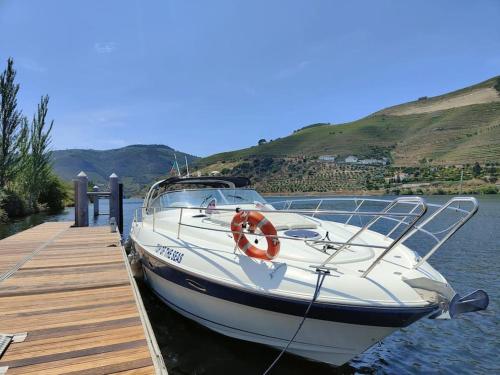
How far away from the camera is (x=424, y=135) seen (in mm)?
117062

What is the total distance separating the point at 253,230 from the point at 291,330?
146 centimetres

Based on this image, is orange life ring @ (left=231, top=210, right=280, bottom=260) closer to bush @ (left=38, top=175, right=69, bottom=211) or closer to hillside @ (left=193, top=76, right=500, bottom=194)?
bush @ (left=38, top=175, right=69, bottom=211)

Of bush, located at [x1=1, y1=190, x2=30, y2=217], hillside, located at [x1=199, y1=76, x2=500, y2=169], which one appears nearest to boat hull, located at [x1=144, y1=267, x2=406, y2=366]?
bush, located at [x1=1, y1=190, x2=30, y2=217]

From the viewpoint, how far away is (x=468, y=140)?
98000 millimetres

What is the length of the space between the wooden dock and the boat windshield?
5.59 ft

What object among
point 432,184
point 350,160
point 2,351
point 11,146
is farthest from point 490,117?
point 2,351

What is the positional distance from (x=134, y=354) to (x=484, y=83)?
615 feet

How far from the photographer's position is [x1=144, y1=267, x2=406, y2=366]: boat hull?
4.12 meters

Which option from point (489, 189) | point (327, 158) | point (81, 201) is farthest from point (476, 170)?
point (81, 201)

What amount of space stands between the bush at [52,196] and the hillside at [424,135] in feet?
261

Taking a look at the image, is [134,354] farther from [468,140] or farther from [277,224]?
[468,140]

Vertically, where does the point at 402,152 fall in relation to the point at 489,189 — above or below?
above

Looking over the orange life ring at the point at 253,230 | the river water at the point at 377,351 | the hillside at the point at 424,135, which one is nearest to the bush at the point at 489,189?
the hillside at the point at 424,135

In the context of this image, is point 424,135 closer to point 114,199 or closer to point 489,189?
point 489,189
